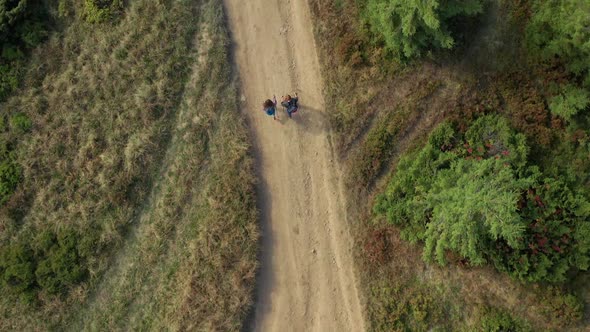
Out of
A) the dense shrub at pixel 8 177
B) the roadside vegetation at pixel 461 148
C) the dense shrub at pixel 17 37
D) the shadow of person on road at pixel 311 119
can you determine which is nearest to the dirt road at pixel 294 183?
the shadow of person on road at pixel 311 119

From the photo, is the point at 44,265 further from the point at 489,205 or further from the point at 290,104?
the point at 489,205

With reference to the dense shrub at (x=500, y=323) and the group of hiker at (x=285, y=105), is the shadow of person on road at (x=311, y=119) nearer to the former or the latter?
the group of hiker at (x=285, y=105)

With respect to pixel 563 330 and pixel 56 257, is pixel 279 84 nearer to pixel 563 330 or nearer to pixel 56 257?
pixel 56 257

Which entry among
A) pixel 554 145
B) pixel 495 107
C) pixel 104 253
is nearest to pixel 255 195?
pixel 104 253

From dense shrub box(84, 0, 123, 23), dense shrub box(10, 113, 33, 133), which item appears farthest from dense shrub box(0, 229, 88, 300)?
dense shrub box(84, 0, 123, 23)

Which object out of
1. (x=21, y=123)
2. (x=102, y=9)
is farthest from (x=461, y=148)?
(x=21, y=123)

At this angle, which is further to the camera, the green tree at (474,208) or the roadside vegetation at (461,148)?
the roadside vegetation at (461,148)
